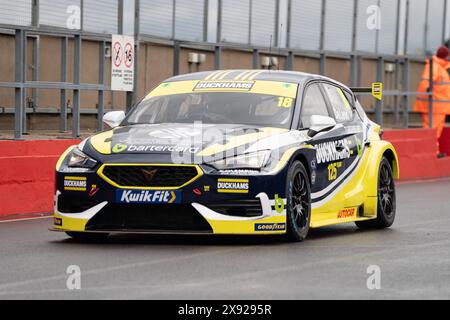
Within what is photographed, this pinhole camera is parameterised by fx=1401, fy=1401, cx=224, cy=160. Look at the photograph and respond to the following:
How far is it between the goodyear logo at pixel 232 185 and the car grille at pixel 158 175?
0.22m

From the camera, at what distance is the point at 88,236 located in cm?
1273

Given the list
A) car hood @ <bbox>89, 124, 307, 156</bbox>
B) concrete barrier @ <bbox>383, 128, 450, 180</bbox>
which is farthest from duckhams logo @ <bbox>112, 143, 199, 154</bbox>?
concrete barrier @ <bbox>383, 128, 450, 180</bbox>

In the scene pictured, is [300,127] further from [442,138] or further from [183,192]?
[442,138]

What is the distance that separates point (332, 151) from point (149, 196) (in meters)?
2.37

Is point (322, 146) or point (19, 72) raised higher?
point (19, 72)

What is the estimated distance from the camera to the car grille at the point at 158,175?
1164cm

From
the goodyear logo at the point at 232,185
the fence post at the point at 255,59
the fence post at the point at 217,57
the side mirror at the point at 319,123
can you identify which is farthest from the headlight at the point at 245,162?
the fence post at the point at 255,59

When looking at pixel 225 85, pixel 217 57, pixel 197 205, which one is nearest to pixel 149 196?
pixel 197 205

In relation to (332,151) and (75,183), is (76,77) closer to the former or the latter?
(332,151)

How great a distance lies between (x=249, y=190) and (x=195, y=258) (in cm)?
94

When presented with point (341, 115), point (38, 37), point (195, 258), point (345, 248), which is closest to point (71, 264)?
point (195, 258)

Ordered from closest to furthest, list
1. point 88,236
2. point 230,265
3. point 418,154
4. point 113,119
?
point 230,265, point 88,236, point 113,119, point 418,154

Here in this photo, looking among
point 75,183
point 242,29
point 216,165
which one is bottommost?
point 75,183

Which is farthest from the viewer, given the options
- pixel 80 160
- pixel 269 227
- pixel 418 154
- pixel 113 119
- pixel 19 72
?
pixel 418 154
